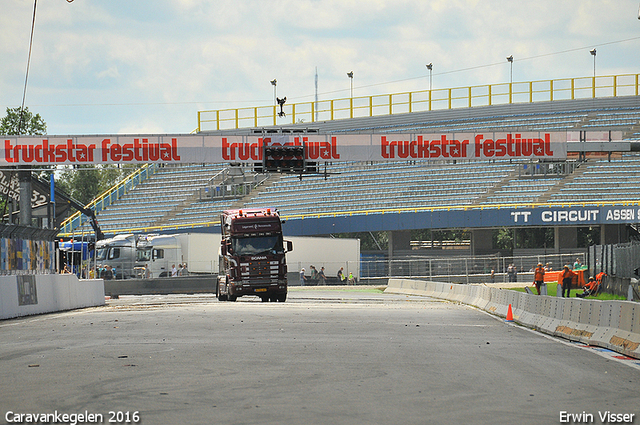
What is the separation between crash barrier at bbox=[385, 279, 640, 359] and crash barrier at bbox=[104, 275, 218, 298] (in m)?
21.7

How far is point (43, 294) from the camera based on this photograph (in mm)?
23219

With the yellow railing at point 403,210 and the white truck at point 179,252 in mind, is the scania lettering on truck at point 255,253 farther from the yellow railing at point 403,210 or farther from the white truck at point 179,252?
the yellow railing at point 403,210

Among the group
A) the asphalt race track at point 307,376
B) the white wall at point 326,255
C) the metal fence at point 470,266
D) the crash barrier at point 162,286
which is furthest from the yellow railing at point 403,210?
the asphalt race track at point 307,376

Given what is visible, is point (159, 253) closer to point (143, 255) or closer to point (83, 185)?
point (143, 255)

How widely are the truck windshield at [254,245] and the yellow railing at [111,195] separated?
36.9m

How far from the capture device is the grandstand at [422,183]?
55625 millimetres

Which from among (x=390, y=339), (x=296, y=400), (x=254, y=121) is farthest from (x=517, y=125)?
(x=296, y=400)

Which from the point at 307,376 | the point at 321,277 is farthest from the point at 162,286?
the point at 307,376

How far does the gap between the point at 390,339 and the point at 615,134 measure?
86.4ft

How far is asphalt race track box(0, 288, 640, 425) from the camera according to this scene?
741cm

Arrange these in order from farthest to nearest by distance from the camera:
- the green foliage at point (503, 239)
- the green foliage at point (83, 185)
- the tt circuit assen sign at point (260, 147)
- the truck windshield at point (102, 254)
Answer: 1. the green foliage at point (83, 185)
2. the green foliage at point (503, 239)
3. the truck windshield at point (102, 254)
4. the tt circuit assen sign at point (260, 147)

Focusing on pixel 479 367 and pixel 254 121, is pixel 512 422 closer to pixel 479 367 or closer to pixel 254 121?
pixel 479 367

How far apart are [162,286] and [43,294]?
2082cm

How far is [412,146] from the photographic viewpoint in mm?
37656
